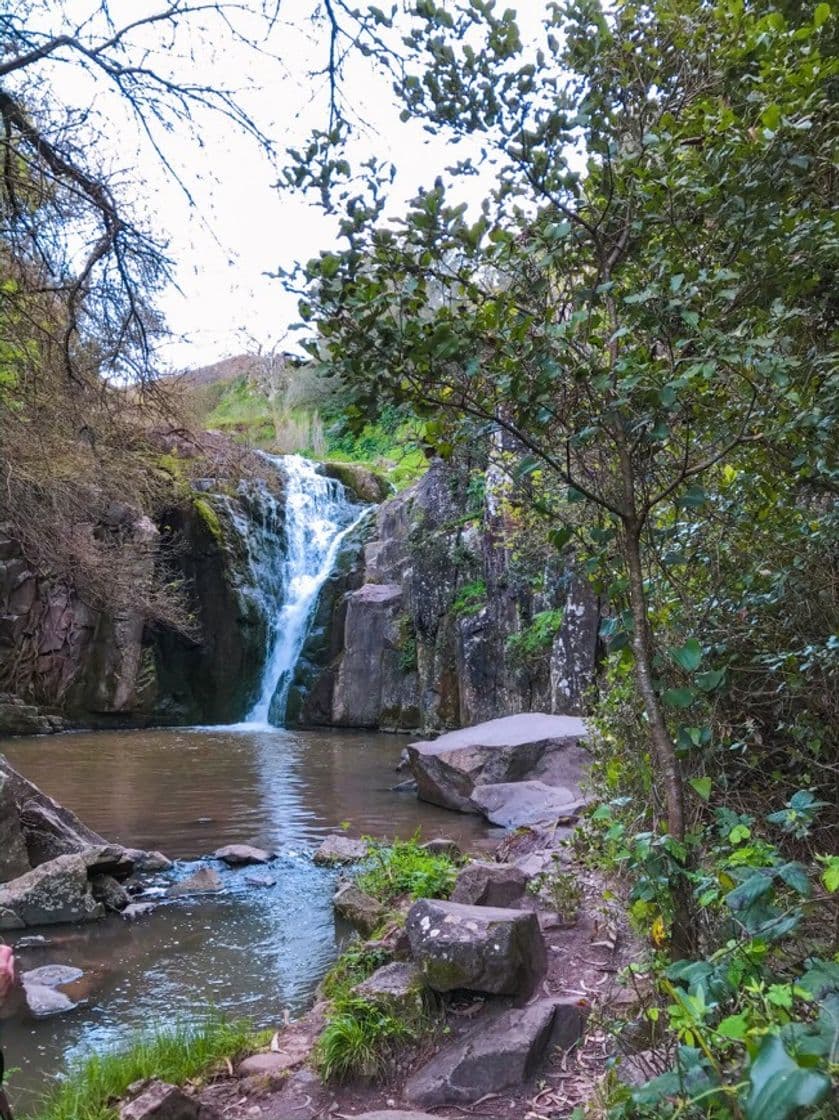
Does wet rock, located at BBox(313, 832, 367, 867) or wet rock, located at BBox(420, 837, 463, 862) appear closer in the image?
wet rock, located at BBox(420, 837, 463, 862)

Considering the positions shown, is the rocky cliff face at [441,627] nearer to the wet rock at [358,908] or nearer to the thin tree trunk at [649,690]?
the wet rock at [358,908]

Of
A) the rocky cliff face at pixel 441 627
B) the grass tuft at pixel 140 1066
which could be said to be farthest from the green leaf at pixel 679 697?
the rocky cliff face at pixel 441 627

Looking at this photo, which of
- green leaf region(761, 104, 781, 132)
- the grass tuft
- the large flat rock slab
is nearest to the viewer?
green leaf region(761, 104, 781, 132)

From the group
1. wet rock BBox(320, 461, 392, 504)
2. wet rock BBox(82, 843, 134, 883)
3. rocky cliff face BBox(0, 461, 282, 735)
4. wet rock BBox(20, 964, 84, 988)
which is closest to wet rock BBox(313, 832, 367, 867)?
wet rock BBox(82, 843, 134, 883)

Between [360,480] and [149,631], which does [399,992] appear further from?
[360,480]

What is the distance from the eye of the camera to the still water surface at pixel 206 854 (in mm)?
4566

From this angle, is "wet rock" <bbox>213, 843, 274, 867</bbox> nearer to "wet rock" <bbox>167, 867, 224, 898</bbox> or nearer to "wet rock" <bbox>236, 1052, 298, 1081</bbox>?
"wet rock" <bbox>167, 867, 224, 898</bbox>

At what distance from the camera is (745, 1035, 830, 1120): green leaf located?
1.01 metres

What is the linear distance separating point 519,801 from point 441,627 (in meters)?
8.29

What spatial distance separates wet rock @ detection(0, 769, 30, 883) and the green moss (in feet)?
43.2

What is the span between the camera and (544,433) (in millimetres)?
2510

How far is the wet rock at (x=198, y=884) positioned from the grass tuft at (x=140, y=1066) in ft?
8.47

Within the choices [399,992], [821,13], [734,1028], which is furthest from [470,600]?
[734,1028]

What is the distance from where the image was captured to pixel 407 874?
5816 mm
